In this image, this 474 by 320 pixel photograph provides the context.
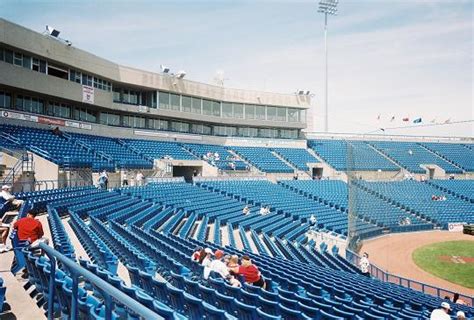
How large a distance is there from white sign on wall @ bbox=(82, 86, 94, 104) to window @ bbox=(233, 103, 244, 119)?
51.5ft

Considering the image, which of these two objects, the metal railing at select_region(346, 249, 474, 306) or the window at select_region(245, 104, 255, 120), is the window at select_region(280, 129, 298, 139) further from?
the metal railing at select_region(346, 249, 474, 306)

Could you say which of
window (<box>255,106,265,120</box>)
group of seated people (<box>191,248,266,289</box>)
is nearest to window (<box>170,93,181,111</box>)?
window (<box>255,106,265,120</box>)

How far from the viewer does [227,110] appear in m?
42.1

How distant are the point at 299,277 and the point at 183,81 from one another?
30.2 metres

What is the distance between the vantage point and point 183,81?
124 ft

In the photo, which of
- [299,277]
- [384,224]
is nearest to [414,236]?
[384,224]

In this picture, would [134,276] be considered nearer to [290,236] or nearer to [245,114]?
[290,236]

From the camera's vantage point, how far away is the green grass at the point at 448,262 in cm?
1917

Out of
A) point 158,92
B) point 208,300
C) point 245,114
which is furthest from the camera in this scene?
point 245,114

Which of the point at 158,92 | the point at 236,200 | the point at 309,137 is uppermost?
the point at 158,92

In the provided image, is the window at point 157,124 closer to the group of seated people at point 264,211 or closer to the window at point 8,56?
the window at point 8,56

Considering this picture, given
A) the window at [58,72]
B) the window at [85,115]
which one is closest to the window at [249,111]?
the window at [85,115]

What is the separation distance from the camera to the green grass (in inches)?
755

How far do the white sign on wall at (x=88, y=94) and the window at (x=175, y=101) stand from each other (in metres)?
8.41
